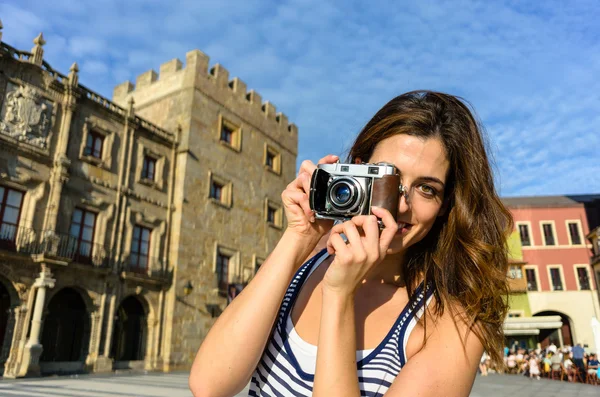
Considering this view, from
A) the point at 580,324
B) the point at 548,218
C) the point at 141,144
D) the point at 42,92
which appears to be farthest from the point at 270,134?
the point at 580,324

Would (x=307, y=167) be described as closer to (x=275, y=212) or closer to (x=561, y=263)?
(x=275, y=212)

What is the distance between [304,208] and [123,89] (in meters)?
24.8

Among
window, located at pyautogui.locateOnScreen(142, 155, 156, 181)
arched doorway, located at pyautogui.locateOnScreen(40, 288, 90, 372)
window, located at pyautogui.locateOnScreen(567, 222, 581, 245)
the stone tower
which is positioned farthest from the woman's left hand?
window, located at pyautogui.locateOnScreen(567, 222, 581, 245)

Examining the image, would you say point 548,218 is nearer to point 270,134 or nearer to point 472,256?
point 270,134

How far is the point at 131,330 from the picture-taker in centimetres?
1683

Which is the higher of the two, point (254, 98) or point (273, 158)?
point (254, 98)

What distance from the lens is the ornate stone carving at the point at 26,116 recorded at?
45.8 feet

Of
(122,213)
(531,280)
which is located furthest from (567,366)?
(122,213)

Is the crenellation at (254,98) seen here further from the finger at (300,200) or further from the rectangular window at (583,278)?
the rectangular window at (583,278)

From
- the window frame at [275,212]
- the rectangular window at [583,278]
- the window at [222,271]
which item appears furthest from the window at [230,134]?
the rectangular window at [583,278]

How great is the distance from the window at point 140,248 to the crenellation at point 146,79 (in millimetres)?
8733

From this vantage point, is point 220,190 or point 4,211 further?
point 220,190

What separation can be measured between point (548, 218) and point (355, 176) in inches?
1355

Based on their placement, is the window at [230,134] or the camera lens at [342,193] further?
the window at [230,134]
